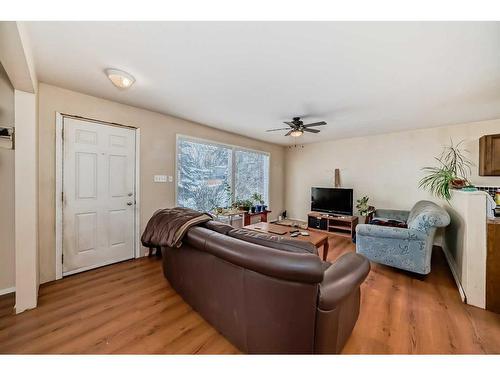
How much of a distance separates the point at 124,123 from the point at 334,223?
434 centimetres

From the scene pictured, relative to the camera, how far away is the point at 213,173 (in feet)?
13.6

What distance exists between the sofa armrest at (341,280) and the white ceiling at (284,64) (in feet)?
5.16

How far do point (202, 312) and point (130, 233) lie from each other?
1.88 m

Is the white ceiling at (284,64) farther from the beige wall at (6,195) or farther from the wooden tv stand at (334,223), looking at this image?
the wooden tv stand at (334,223)

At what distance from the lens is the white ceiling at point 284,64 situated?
1.44m

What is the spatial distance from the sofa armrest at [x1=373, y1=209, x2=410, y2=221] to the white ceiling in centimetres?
179

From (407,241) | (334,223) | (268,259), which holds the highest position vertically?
(268,259)

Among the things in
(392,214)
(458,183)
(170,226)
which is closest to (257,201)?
(392,214)

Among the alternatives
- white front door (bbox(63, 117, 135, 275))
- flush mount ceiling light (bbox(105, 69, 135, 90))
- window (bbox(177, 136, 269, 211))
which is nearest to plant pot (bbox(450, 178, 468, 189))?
window (bbox(177, 136, 269, 211))

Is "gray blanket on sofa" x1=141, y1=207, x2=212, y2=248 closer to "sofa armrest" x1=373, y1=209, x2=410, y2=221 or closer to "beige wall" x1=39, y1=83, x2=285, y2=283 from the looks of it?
"beige wall" x1=39, y1=83, x2=285, y2=283

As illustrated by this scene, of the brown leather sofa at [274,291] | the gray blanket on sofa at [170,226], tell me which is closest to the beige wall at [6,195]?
the gray blanket on sofa at [170,226]

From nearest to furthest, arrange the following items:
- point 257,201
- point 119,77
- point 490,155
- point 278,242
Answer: point 278,242 → point 119,77 → point 490,155 → point 257,201

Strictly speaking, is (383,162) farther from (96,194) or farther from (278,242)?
(96,194)
